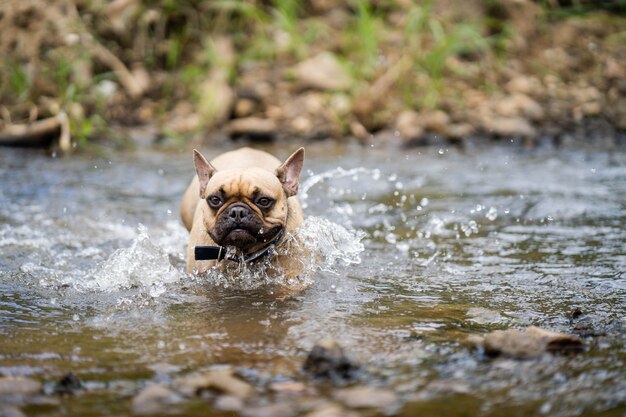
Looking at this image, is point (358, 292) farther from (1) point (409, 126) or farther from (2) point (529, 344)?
(1) point (409, 126)

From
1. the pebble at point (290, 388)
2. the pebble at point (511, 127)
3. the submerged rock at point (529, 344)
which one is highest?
the pebble at point (511, 127)

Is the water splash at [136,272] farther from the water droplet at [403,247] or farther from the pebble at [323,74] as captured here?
the pebble at [323,74]

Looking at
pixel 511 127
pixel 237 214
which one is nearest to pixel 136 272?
pixel 237 214

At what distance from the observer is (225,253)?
475 centimetres

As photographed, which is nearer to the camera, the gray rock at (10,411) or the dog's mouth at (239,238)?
the gray rock at (10,411)

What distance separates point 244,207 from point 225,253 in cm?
39

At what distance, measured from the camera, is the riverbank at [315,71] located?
34.9ft

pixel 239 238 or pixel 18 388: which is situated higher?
pixel 239 238

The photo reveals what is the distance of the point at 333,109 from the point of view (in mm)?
10938

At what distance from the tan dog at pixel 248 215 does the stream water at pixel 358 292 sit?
0.49 ft

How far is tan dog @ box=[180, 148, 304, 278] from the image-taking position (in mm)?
4520

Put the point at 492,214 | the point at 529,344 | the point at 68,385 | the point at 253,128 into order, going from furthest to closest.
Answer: the point at 253,128 → the point at 492,214 → the point at 529,344 → the point at 68,385

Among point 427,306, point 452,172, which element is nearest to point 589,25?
point 452,172

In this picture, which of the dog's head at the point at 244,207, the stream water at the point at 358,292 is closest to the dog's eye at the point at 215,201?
the dog's head at the point at 244,207
